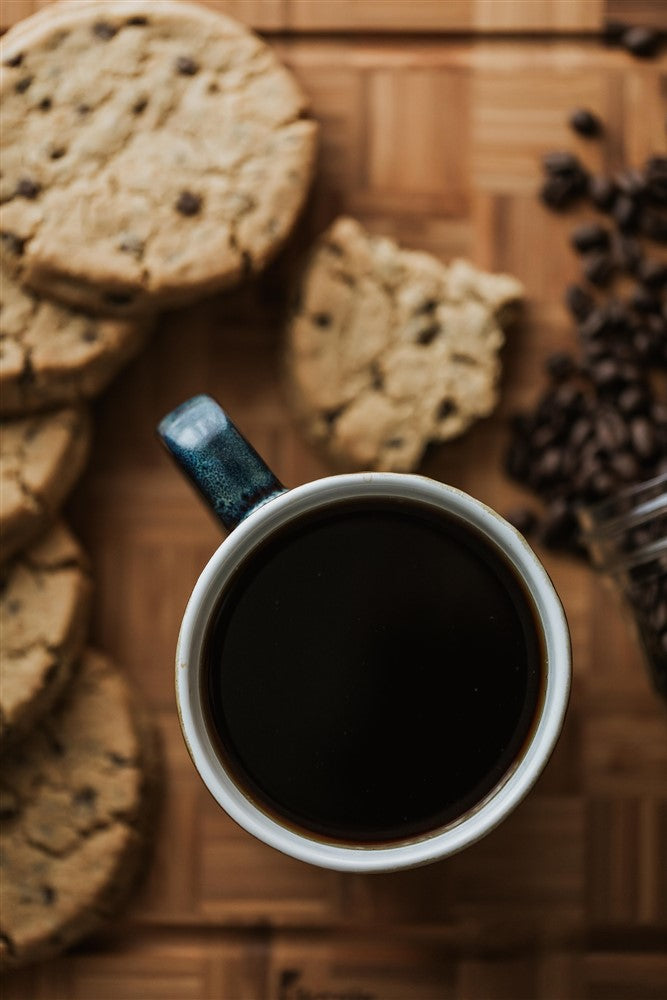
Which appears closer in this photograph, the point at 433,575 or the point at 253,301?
the point at 433,575

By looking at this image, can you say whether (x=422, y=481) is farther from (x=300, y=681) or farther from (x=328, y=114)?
(x=328, y=114)

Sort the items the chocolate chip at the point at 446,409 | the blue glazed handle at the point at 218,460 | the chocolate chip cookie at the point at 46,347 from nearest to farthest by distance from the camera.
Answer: the blue glazed handle at the point at 218,460
the chocolate chip cookie at the point at 46,347
the chocolate chip at the point at 446,409

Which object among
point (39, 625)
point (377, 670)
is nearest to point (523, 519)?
point (377, 670)

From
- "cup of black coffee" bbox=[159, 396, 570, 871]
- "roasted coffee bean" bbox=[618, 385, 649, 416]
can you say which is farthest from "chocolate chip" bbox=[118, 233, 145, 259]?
"roasted coffee bean" bbox=[618, 385, 649, 416]

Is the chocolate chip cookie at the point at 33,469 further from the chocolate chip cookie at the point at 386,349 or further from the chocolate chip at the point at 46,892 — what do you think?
the chocolate chip at the point at 46,892

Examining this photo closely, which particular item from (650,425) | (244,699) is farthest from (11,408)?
(650,425)

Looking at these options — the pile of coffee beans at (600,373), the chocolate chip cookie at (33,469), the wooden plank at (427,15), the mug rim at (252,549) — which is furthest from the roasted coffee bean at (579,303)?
the chocolate chip cookie at (33,469)

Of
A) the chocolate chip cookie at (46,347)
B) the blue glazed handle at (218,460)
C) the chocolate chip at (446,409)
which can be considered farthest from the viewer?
the chocolate chip at (446,409)

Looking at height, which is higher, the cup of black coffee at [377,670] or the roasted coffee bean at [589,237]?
the roasted coffee bean at [589,237]
